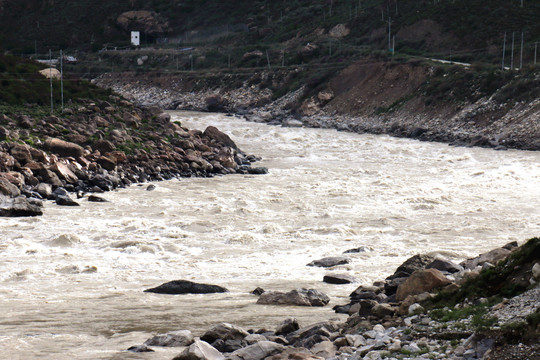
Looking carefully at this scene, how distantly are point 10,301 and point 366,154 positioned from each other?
2967cm

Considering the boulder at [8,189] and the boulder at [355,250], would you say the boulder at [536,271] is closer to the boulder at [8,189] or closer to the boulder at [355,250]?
the boulder at [355,250]

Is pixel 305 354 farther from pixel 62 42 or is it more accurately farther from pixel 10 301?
pixel 62 42

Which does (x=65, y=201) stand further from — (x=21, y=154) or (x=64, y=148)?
(x=64, y=148)

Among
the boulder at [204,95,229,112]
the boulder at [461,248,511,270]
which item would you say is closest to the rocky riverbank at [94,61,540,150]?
the boulder at [204,95,229,112]

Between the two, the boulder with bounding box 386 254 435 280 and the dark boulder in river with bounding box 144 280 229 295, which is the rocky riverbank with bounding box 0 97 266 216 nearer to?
the dark boulder in river with bounding box 144 280 229 295

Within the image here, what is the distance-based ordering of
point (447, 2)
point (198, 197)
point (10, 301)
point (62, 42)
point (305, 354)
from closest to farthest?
point (305, 354) < point (10, 301) < point (198, 197) < point (447, 2) < point (62, 42)

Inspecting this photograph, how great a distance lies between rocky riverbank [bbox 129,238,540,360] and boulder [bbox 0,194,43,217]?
12.7 m

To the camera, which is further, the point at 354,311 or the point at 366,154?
the point at 366,154

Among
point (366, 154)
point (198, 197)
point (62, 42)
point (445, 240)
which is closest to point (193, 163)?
point (198, 197)

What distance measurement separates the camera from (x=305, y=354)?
33.0ft

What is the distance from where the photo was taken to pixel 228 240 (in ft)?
70.5

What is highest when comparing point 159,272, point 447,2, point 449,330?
point 447,2

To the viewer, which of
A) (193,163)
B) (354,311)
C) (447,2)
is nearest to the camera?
(354,311)

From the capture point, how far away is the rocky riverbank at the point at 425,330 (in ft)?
31.7
